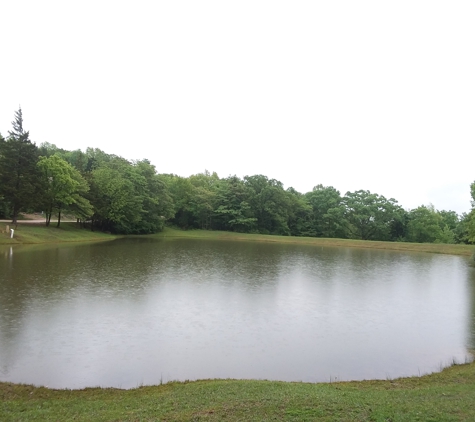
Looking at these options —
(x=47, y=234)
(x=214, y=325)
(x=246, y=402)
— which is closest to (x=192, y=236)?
(x=47, y=234)

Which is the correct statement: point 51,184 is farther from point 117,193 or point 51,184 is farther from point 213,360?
point 213,360

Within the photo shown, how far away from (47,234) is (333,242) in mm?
41605

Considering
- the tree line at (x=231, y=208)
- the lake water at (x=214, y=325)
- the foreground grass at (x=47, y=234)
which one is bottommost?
the lake water at (x=214, y=325)

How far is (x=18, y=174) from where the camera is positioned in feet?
139

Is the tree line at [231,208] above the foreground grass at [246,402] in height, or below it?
above

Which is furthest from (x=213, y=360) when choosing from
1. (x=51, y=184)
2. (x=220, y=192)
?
(x=220, y=192)

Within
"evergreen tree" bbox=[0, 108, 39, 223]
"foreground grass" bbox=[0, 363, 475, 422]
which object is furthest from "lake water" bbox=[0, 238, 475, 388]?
"evergreen tree" bbox=[0, 108, 39, 223]

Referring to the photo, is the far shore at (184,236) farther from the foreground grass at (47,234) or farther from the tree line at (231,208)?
the tree line at (231,208)

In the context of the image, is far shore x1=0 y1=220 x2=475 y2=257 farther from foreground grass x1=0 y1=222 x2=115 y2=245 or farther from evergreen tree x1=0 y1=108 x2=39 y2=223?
evergreen tree x1=0 y1=108 x2=39 y2=223

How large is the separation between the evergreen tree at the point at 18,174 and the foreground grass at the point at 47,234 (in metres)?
2.47

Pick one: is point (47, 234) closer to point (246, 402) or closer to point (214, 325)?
point (214, 325)

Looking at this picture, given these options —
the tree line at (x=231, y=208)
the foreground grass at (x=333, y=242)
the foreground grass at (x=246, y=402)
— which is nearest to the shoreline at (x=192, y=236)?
the foreground grass at (x=333, y=242)

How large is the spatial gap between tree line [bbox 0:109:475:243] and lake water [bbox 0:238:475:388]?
32625 mm

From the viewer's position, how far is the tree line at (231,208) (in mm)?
58469
